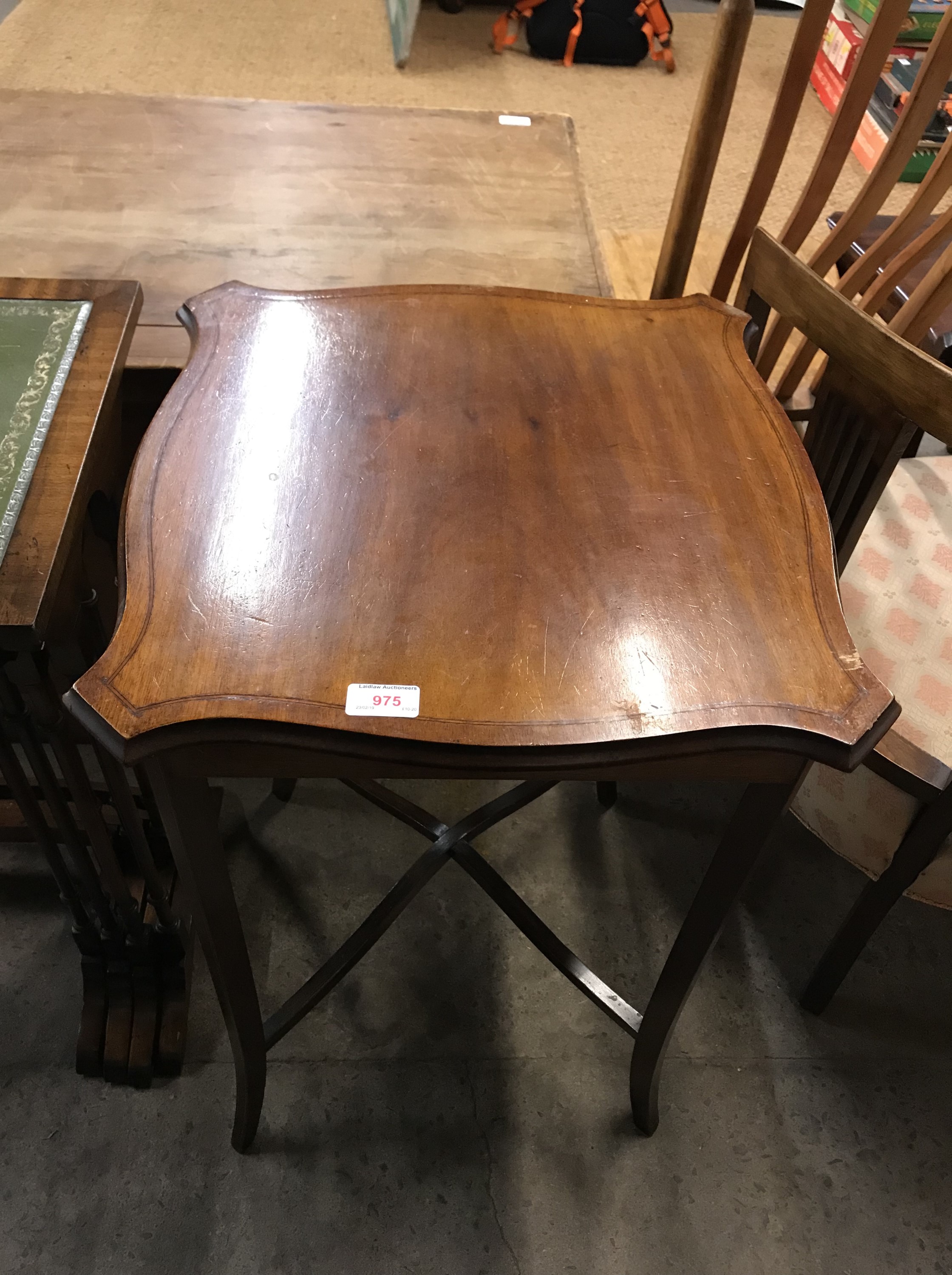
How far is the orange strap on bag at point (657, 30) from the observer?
10.2 feet

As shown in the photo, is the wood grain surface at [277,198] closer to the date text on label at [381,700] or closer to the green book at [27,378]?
the green book at [27,378]

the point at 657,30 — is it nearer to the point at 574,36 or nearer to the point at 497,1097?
the point at 574,36

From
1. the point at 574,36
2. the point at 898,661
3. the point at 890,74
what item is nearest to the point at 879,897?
the point at 898,661

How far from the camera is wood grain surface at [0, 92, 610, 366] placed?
1.26 meters

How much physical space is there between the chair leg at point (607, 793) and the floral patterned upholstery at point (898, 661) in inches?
14.1

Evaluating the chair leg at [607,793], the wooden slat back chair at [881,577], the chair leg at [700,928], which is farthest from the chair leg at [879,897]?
the chair leg at [607,793]

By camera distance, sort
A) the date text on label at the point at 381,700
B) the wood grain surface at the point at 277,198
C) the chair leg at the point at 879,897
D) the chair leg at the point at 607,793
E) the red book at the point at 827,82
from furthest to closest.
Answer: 1. the red book at the point at 827,82
2. the chair leg at the point at 607,793
3. the wood grain surface at the point at 277,198
4. the chair leg at the point at 879,897
5. the date text on label at the point at 381,700

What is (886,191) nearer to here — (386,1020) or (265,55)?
(386,1020)

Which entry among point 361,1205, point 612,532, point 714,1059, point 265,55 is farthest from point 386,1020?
point 265,55

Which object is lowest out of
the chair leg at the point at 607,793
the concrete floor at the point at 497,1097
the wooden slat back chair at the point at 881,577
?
the concrete floor at the point at 497,1097

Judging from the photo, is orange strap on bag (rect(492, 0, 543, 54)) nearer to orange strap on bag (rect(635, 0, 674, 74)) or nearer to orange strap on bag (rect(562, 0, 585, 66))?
orange strap on bag (rect(562, 0, 585, 66))

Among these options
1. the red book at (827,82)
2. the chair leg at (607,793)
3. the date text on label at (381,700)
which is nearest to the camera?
the date text on label at (381,700)

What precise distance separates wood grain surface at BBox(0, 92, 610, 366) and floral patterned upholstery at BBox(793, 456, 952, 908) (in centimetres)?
52

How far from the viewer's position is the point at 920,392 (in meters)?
0.88
